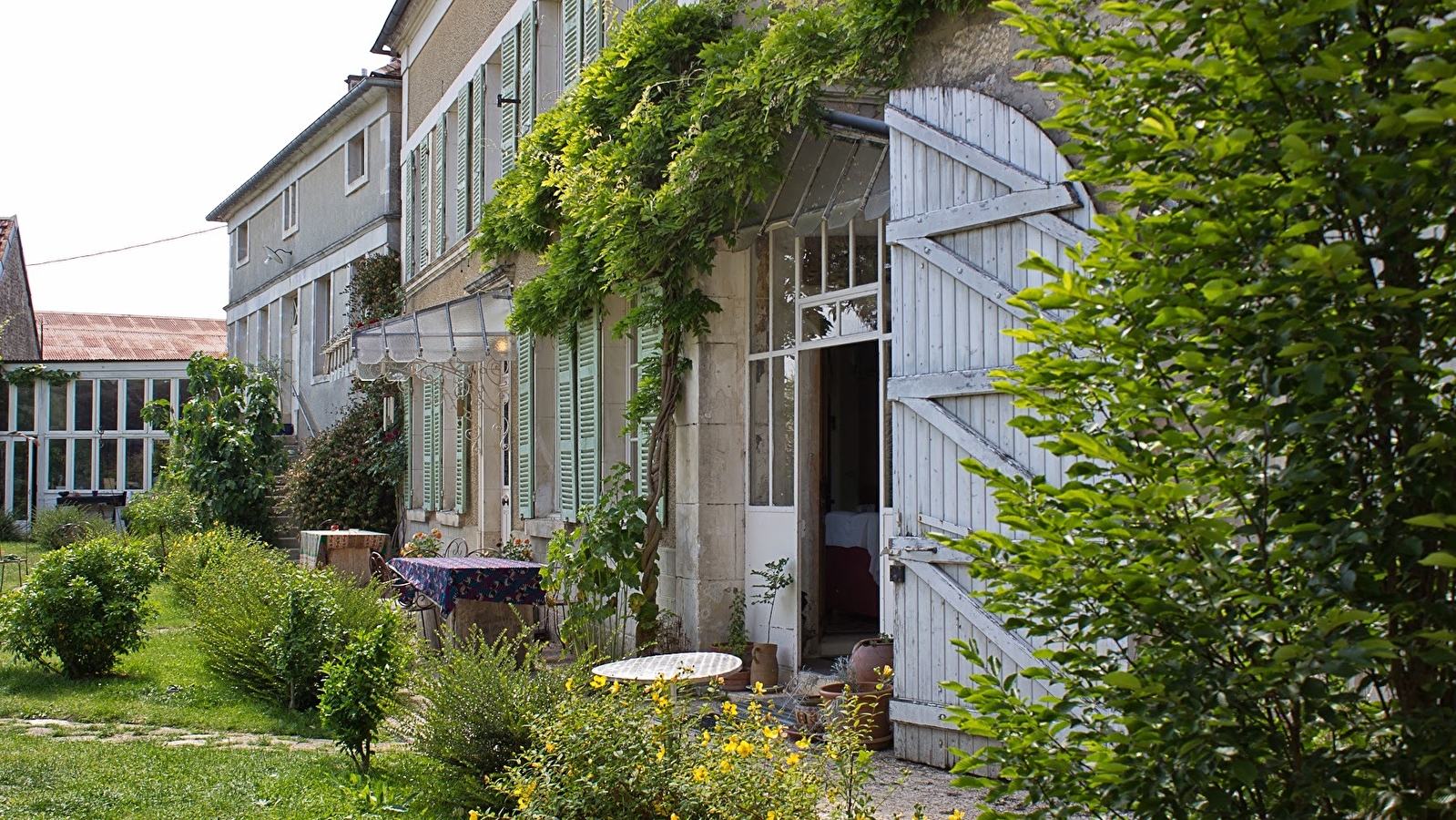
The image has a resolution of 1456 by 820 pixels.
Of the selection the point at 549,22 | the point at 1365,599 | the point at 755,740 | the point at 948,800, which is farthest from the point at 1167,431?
the point at 549,22

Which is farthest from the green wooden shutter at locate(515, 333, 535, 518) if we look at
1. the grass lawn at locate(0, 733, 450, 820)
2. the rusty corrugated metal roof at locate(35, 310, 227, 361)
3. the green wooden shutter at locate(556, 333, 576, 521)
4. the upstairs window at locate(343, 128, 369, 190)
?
the rusty corrugated metal roof at locate(35, 310, 227, 361)

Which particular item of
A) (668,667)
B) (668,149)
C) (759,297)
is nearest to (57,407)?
(668,149)

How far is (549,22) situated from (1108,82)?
9694 mm

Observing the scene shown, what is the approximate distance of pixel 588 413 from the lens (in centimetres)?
970

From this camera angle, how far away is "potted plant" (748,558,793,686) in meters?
7.42

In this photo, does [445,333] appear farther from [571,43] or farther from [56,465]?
[56,465]

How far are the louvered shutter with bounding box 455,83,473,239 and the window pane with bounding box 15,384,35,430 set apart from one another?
1692cm

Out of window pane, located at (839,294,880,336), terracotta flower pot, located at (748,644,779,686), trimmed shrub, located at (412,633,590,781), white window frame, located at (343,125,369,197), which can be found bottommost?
terracotta flower pot, located at (748,644,779,686)

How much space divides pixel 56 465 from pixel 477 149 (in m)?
18.4

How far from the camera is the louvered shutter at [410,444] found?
15.6 metres

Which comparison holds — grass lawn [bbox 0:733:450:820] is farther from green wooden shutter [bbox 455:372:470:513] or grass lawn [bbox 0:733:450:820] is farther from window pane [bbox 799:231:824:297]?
green wooden shutter [bbox 455:372:470:513]

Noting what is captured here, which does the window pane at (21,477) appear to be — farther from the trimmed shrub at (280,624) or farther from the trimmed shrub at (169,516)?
the trimmed shrub at (280,624)

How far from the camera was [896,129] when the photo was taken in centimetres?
557

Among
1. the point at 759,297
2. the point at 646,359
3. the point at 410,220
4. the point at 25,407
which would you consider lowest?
the point at 646,359
